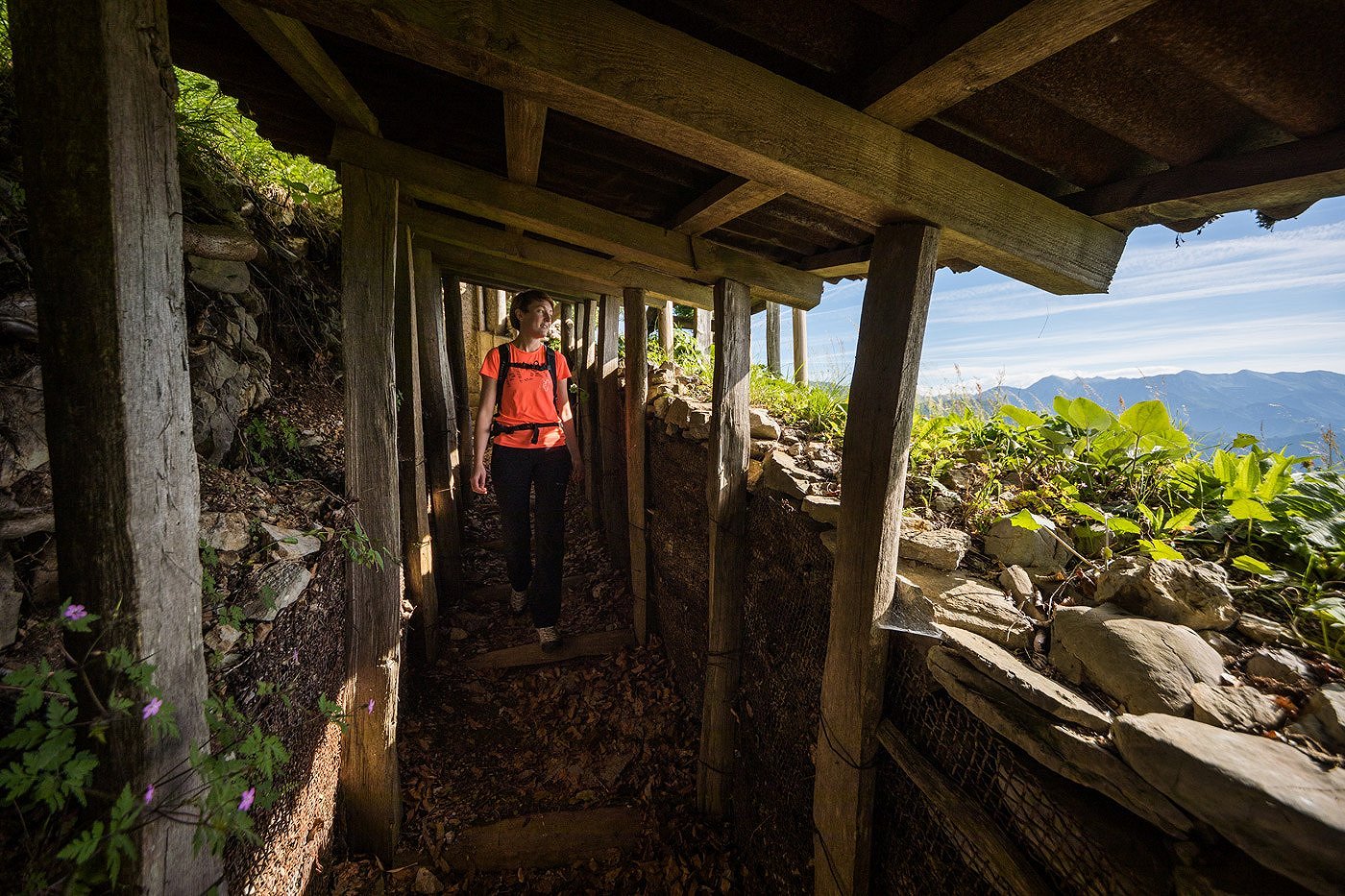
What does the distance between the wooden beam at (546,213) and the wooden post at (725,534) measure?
0.17 metres

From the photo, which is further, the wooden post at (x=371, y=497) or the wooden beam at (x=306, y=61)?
the wooden post at (x=371, y=497)

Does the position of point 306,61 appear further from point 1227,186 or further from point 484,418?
point 1227,186

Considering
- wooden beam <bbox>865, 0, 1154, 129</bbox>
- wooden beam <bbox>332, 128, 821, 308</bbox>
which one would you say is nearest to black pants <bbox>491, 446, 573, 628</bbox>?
wooden beam <bbox>332, 128, 821, 308</bbox>

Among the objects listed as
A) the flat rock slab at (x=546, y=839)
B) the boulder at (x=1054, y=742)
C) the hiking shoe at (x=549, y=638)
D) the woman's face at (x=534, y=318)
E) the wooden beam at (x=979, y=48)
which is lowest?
the flat rock slab at (x=546, y=839)

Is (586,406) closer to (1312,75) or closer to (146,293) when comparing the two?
(146,293)

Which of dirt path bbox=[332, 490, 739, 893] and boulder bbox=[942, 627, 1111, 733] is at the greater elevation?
boulder bbox=[942, 627, 1111, 733]

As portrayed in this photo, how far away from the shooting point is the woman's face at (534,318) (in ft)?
12.6

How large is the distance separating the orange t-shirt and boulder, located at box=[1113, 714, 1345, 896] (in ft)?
11.8

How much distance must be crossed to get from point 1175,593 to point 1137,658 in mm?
368

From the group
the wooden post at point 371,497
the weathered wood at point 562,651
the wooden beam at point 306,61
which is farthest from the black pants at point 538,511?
the wooden beam at point 306,61

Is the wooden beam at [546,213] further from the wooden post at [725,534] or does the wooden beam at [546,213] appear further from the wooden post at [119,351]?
the wooden post at [119,351]

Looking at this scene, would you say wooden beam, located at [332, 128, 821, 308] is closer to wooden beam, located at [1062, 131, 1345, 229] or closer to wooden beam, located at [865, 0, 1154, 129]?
wooden beam, located at [865, 0, 1154, 129]

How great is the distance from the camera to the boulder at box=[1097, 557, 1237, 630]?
58.6 inches

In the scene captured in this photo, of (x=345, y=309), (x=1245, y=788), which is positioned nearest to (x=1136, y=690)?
(x=1245, y=788)
